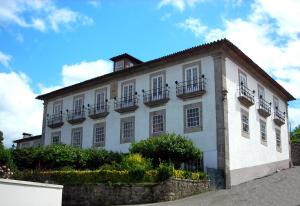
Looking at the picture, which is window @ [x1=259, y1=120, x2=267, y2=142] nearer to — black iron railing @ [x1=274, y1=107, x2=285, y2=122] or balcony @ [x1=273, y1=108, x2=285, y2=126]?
balcony @ [x1=273, y1=108, x2=285, y2=126]

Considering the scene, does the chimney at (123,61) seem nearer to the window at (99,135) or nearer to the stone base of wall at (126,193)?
the window at (99,135)

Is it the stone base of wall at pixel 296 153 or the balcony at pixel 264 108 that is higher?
the balcony at pixel 264 108

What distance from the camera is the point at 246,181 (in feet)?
80.9

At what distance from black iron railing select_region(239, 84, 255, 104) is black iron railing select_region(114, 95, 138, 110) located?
6.84m

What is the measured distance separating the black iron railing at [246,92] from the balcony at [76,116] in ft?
39.2

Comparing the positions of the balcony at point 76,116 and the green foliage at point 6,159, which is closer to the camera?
the green foliage at point 6,159

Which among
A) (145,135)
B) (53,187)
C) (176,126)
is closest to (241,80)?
(176,126)

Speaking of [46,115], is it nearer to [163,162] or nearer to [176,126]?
[176,126]

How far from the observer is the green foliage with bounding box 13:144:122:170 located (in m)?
25.6

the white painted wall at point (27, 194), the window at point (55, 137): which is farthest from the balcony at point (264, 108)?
the white painted wall at point (27, 194)

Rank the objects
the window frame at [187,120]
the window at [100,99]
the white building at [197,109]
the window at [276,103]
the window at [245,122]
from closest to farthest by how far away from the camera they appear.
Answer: the white building at [197,109] → the window frame at [187,120] → the window at [245,122] → the window at [100,99] → the window at [276,103]

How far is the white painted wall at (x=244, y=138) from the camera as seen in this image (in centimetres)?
2428

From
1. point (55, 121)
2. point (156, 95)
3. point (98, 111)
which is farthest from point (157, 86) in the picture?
point (55, 121)

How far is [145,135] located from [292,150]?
1348cm
